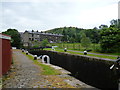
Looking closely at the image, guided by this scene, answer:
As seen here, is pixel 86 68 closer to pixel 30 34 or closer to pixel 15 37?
pixel 15 37

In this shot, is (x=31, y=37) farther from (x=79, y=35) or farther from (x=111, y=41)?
(x=111, y=41)

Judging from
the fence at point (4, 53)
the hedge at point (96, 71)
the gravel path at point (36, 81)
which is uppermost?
the fence at point (4, 53)

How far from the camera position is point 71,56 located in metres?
15.7

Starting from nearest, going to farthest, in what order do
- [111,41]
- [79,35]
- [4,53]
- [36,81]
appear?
1. [36,81]
2. [4,53]
3. [111,41]
4. [79,35]

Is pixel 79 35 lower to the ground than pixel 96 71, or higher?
higher

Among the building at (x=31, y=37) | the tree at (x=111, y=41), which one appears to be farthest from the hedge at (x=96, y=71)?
the building at (x=31, y=37)

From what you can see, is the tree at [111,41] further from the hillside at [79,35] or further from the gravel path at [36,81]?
the hillside at [79,35]

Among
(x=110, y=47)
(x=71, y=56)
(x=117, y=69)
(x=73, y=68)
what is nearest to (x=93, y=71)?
(x=117, y=69)

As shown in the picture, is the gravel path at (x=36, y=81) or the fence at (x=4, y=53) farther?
the fence at (x=4, y=53)

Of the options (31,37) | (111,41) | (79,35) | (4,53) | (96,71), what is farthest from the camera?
(31,37)

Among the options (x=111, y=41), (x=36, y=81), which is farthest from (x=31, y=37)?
(x=36, y=81)

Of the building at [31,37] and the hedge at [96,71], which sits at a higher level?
the building at [31,37]

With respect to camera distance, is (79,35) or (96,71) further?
(79,35)

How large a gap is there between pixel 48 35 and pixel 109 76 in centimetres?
6909
